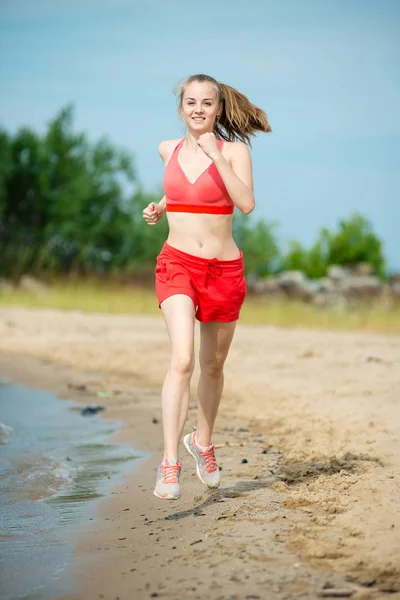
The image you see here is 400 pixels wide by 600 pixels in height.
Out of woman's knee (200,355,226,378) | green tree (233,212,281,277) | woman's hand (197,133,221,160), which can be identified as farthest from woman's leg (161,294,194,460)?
green tree (233,212,281,277)

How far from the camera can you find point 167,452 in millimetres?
4672

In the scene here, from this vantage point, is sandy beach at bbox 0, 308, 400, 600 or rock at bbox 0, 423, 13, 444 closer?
sandy beach at bbox 0, 308, 400, 600

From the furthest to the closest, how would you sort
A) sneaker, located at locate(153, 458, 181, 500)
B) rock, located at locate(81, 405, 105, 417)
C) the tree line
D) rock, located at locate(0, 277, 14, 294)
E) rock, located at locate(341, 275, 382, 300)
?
the tree line < rock, located at locate(341, 275, 382, 300) < rock, located at locate(0, 277, 14, 294) < rock, located at locate(81, 405, 105, 417) < sneaker, located at locate(153, 458, 181, 500)

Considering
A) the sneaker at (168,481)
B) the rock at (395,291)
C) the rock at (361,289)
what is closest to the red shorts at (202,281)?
the sneaker at (168,481)

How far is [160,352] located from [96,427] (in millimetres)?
4015

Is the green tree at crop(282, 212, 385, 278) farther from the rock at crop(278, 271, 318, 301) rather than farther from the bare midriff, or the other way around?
the bare midriff

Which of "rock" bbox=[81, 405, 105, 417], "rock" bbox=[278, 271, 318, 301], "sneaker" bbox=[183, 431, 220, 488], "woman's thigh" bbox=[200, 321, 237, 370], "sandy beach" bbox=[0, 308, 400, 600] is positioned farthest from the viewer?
"rock" bbox=[278, 271, 318, 301]

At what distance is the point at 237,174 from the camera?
482 centimetres

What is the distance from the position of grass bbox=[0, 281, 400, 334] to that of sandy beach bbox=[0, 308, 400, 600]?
464 centimetres

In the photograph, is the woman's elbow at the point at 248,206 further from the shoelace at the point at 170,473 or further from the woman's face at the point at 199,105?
the shoelace at the point at 170,473

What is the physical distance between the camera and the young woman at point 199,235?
4.68 m

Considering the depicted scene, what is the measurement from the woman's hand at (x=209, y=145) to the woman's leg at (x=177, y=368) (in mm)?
701

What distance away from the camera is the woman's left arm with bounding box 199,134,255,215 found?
15.3ft

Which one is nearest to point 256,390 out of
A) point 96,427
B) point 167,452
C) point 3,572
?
point 96,427
